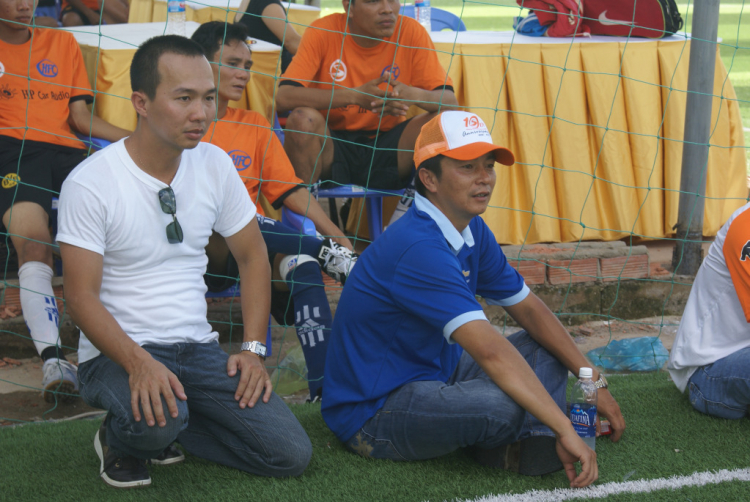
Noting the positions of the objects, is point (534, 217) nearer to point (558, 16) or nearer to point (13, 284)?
point (558, 16)

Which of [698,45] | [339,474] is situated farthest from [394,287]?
[698,45]

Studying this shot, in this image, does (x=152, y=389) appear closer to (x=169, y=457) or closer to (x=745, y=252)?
(x=169, y=457)

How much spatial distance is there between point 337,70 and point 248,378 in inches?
84.3

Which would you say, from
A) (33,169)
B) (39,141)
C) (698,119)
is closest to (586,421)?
(698,119)

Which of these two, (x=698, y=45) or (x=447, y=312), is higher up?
(x=698, y=45)

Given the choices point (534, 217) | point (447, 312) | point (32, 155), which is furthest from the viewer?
point (534, 217)

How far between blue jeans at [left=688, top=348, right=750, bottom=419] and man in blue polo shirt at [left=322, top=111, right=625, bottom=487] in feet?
2.08

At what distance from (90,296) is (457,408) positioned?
1113 millimetres

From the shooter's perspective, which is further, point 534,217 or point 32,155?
point 534,217

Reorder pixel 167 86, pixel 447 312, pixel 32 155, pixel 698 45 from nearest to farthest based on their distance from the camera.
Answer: pixel 447 312 → pixel 167 86 → pixel 32 155 → pixel 698 45

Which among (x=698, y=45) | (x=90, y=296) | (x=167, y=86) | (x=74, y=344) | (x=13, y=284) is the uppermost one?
(x=698, y=45)

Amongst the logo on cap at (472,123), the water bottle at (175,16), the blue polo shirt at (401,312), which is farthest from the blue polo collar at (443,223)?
the water bottle at (175,16)

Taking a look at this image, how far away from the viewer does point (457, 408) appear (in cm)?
226

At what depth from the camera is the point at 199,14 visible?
505 cm
